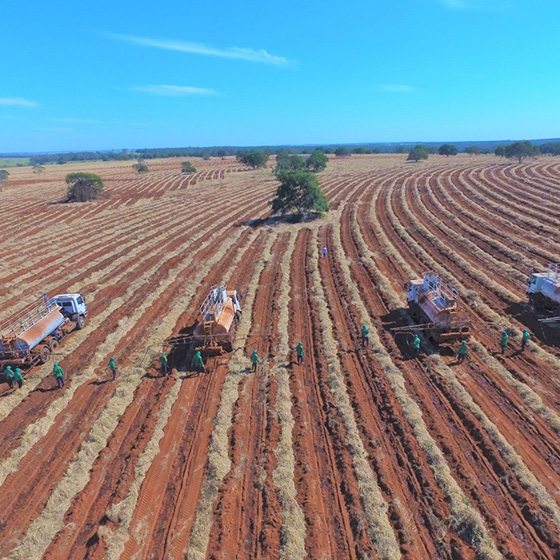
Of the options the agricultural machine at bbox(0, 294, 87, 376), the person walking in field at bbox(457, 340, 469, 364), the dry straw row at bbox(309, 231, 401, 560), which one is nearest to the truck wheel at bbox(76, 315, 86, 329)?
the agricultural machine at bbox(0, 294, 87, 376)

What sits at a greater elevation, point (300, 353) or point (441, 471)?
point (300, 353)

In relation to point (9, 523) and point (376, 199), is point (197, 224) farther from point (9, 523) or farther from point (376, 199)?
point (9, 523)

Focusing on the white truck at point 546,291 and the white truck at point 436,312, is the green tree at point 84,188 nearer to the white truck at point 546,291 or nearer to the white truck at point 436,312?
the white truck at point 436,312

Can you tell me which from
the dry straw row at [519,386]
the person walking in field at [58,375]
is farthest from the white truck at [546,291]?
the person walking in field at [58,375]

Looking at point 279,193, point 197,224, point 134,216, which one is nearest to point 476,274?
point 279,193

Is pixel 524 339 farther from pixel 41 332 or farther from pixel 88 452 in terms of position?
pixel 41 332

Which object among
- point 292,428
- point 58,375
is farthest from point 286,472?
point 58,375
